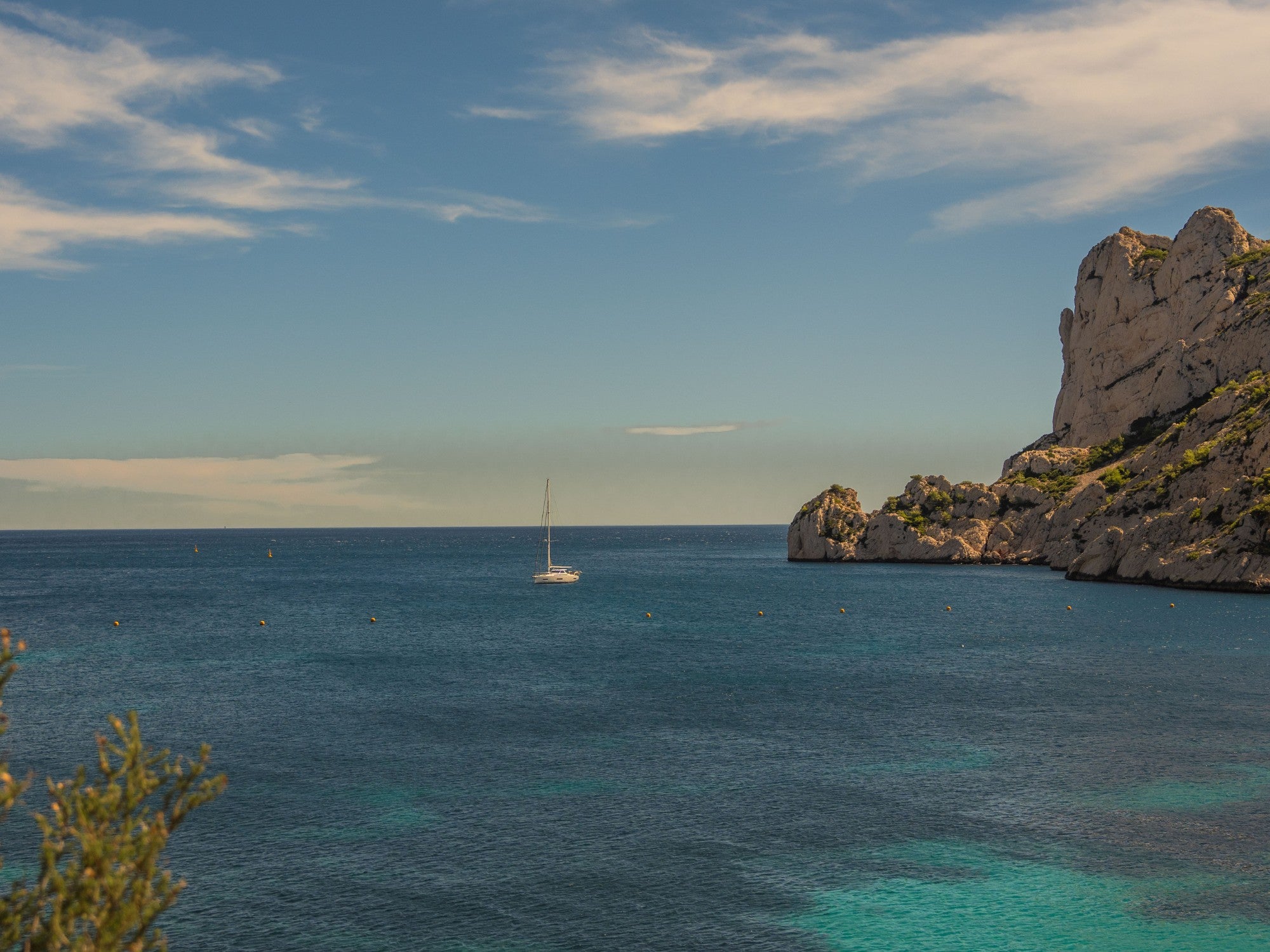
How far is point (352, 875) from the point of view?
1463 inches

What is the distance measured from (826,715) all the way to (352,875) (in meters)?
35.6

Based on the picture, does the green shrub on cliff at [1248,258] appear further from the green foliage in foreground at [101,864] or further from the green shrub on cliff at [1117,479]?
the green foliage in foreground at [101,864]

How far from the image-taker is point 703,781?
48875 mm

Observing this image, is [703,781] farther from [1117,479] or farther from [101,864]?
[1117,479]

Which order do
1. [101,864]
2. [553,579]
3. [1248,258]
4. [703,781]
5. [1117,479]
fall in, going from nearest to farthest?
1. [101,864]
2. [703,781]
3. [1117,479]
4. [553,579]
5. [1248,258]

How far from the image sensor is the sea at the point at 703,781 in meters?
33.8

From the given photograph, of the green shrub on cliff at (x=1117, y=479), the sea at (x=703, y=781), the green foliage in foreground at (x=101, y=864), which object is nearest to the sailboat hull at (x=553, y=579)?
the sea at (x=703, y=781)

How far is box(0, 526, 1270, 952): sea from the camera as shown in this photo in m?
33.8

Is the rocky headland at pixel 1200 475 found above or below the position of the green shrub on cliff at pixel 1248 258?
below

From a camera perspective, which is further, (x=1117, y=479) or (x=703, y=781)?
(x=1117, y=479)

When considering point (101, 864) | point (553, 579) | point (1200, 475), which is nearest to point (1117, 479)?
point (1200, 475)

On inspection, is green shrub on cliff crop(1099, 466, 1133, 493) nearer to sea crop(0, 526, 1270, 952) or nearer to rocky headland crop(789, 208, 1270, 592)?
rocky headland crop(789, 208, 1270, 592)

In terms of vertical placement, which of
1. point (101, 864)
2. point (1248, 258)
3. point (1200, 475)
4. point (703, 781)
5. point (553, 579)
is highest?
point (1248, 258)

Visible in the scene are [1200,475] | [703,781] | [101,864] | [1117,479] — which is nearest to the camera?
[101,864]
